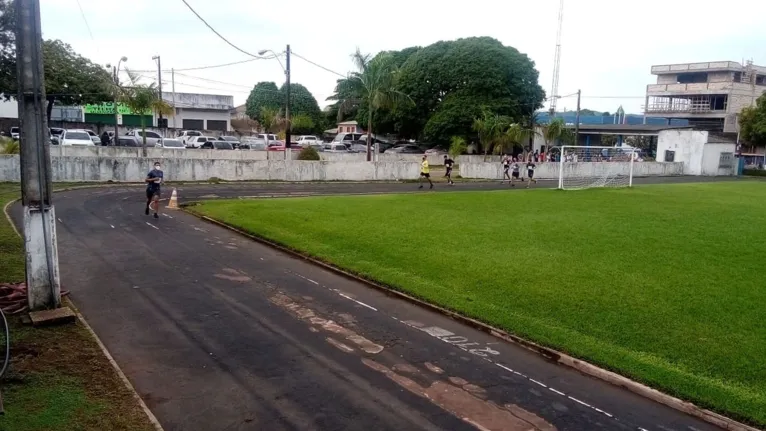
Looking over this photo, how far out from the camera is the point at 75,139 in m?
38.4

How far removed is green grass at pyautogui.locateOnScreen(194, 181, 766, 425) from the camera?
7477mm

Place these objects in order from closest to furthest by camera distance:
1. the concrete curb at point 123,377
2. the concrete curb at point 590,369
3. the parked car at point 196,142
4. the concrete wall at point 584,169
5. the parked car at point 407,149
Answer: the concrete curb at point 123,377
the concrete curb at point 590,369
the concrete wall at point 584,169
the parked car at point 196,142
the parked car at point 407,149

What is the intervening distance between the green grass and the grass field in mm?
5052

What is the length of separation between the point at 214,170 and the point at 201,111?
4006 cm

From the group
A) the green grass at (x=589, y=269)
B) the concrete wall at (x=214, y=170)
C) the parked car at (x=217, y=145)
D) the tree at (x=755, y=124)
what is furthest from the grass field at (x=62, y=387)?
the tree at (x=755, y=124)

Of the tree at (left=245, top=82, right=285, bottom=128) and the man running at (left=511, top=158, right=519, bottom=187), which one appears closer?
the man running at (left=511, top=158, right=519, bottom=187)

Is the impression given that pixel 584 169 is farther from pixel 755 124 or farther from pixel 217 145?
pixel 217 145

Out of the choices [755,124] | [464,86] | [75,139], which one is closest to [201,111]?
[75,139]

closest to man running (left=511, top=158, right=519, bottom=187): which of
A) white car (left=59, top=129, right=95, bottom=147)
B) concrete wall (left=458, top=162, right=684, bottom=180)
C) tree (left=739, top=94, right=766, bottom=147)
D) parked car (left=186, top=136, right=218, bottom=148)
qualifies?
concrete wall (left=458, top=162, right=684, bottom=180)

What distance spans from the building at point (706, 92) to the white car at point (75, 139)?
59770 millimetres

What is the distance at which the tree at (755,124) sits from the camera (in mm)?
50062

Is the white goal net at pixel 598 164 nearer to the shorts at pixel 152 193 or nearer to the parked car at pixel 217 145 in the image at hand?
the parked car at pixel 217 145

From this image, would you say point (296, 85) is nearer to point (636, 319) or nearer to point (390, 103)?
point (390, 103)

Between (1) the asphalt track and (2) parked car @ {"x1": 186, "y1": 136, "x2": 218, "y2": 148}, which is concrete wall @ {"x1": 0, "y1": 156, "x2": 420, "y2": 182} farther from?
(2) parked car @ {"x1": 186, "y1": 136, "x2": 218, "y2": 148}
